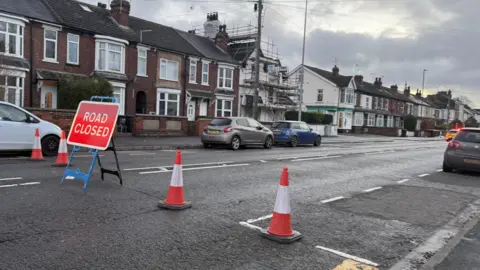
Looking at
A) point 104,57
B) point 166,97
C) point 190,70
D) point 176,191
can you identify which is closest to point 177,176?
point 176,191

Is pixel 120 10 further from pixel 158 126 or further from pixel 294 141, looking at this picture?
pixel 294 141

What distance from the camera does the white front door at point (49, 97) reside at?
24.1 metres

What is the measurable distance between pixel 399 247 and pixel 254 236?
1.87 metres

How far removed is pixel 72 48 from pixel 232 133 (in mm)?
14194

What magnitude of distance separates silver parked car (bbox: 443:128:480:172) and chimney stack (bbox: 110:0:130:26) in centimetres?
2520

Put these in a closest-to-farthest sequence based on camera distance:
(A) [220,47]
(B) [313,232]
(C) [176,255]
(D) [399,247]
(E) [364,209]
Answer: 1. (C) [176,255]
2. (D) [399,247]
3. (B) [313,232]
4. (E) [364,209]
5. (A) [220,47]

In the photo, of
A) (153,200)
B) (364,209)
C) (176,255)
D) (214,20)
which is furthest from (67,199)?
(214,20)

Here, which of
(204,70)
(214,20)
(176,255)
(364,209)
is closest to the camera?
(176,255)

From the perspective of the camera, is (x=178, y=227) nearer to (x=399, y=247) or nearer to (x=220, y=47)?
(x=399, y=247)

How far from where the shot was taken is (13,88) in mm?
21984

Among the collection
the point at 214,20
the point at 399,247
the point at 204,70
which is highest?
the point at 214,20

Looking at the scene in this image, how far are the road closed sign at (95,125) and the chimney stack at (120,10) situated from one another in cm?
2394

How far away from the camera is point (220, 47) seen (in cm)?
3900

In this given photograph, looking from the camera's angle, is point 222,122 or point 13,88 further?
point 13,88
